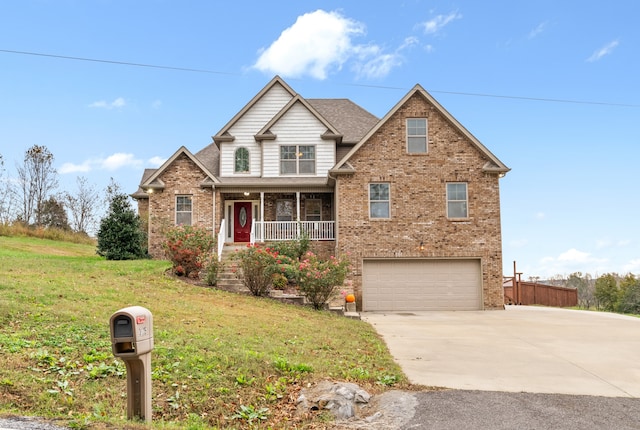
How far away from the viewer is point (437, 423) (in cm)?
521

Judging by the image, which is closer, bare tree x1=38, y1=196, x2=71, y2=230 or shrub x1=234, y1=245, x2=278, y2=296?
shrub x1=234, y1=245, x2=278, y2=296

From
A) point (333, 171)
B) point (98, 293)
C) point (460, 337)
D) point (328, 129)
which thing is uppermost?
point (328, 129)

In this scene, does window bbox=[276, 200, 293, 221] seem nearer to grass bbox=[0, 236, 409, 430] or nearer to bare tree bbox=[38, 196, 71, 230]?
grass bbox=[0, 236, 409, 430]

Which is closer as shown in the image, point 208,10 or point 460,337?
point 460,337

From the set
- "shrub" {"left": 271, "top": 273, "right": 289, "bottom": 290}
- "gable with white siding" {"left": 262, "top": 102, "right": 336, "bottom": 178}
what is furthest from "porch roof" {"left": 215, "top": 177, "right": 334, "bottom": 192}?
"shrub" {"left": 271, "top": 273, "right": 289, "bottom": 290}

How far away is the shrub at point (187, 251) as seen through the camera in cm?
1752

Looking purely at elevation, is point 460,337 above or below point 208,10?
below

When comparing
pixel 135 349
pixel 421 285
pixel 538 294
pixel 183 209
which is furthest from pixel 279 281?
pixel 538 294

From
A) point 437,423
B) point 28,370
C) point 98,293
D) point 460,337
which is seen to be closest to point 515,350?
point 460,337

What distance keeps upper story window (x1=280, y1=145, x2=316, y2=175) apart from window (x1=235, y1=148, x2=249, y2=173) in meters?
1.63

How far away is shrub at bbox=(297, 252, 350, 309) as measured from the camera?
50.4 feet

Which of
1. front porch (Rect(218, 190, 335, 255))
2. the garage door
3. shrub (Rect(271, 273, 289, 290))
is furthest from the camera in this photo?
front porch (Rect(218, 190, 335, 255))

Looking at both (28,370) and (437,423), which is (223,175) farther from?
(437,423)

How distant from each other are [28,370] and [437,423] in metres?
4.85
